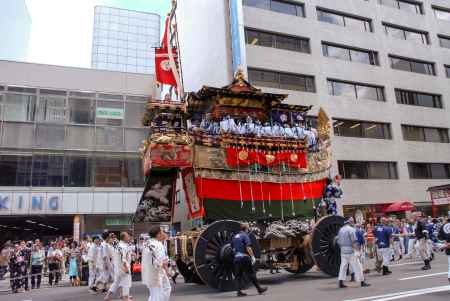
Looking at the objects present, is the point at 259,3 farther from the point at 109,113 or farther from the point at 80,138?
the point at 80,138

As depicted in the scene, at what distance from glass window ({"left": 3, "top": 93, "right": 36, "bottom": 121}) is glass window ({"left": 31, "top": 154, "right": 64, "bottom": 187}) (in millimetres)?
3257

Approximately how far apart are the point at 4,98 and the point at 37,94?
230cm

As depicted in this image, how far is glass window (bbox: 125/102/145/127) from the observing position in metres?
31.7

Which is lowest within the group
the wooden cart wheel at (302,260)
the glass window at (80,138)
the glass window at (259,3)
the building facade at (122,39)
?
the wooden cart wheel at (302,260)

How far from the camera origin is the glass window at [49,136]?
95.9 feet

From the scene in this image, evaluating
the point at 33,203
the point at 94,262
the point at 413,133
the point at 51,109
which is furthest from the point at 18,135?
the point at 413,133

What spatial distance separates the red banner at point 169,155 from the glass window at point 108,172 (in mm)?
20310

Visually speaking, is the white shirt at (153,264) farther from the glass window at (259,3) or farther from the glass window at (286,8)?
the glass window at (286,8)

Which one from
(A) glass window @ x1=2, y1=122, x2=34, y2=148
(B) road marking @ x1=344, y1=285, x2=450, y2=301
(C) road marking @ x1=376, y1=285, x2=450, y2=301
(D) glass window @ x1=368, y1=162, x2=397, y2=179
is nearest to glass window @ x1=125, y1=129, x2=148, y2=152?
(A) glass window @ x1=2, y1=122, x2=34, y2=148

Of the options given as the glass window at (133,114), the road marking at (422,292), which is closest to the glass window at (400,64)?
the glass window at (133,114)

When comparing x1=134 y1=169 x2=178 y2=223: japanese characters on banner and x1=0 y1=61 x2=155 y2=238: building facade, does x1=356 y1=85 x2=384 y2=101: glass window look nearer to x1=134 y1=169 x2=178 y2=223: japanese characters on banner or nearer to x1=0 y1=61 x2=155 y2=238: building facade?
x1=0 y1=61 x2=155 y2=238: building facade

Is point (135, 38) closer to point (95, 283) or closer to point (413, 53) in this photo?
point (413, 53)

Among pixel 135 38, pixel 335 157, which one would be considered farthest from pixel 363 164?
pixel 135 38

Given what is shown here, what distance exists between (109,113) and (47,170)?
21.2 ft
